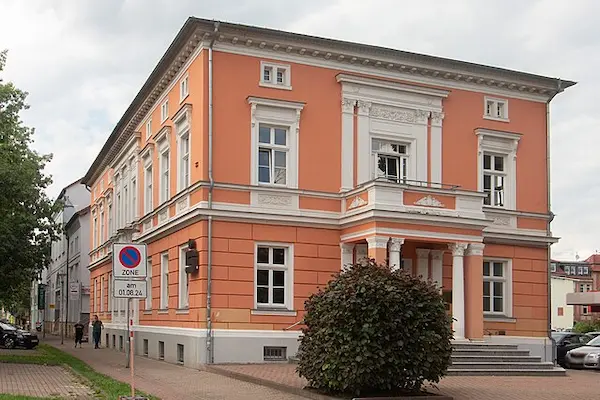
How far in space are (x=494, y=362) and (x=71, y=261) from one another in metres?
49.4

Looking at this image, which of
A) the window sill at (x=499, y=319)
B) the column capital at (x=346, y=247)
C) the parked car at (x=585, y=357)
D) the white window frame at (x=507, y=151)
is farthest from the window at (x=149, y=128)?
the parked car at (x=585, y=357)

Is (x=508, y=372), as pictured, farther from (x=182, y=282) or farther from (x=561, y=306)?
(x=561, y=306)

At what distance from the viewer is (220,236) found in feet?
78.5

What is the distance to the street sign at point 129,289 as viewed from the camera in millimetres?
14484

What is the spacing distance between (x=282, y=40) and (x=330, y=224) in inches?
223

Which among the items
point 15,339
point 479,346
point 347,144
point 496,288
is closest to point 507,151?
point 496,288

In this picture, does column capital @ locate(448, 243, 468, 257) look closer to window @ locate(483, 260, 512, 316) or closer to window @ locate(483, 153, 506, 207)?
window @ locate(483, 260, 512, 316)

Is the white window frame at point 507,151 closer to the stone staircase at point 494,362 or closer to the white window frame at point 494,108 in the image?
the white window frame at point 494,108

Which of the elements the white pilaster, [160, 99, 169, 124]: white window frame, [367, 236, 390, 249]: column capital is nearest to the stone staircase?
[367, 236, 390, 249]: column capital

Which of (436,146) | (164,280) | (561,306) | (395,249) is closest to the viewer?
(395,249)

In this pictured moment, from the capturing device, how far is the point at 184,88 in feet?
87.1

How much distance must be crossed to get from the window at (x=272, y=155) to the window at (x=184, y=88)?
294cm

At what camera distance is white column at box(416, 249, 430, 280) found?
26109 millimetres

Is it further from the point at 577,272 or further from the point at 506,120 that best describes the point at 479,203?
the point at 577,272
